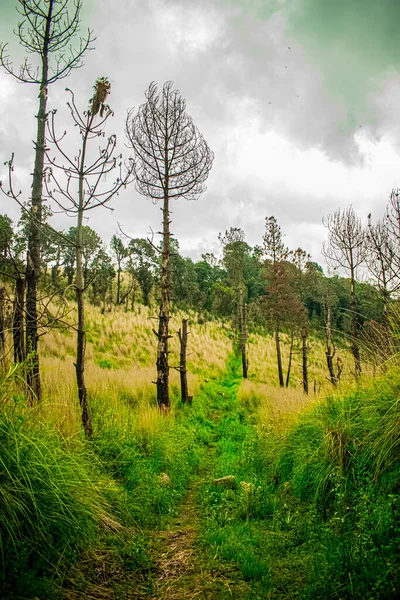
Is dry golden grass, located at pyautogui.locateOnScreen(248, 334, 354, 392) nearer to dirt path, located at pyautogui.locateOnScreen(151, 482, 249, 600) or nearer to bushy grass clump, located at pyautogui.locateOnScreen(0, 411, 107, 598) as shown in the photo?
dirt path, located at pyautogui.locateOnScreen(151, 482, 249, 600)

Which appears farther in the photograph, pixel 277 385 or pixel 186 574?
pixel 277 385

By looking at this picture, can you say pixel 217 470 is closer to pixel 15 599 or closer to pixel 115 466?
pixel 115 466

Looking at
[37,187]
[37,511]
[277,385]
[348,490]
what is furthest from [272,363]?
[37,511]

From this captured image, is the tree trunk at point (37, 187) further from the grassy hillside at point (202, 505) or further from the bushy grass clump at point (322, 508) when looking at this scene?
the bushy grass clump at point (322, 508)

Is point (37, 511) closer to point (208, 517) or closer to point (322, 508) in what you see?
point (208, 517)

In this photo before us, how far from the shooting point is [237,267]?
2486cm

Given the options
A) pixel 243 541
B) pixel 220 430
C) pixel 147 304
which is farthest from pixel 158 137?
pixel 147 304

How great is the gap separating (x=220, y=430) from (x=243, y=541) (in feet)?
19.4

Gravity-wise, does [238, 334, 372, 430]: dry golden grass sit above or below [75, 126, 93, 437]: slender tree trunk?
below

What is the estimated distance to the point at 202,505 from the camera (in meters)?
4.46

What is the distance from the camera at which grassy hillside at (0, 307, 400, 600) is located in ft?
7.79

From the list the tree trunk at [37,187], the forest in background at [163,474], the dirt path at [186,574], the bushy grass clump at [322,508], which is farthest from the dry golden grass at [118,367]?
the bushy grass clump at [322,508]

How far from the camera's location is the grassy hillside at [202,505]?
2.37 m

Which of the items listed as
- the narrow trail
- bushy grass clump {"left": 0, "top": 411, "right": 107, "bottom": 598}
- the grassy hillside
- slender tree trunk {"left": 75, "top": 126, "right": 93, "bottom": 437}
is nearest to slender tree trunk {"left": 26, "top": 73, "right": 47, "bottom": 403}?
slender tree trunk {"left": 75, "top": 126, "right": 93, "bottom": 437}
